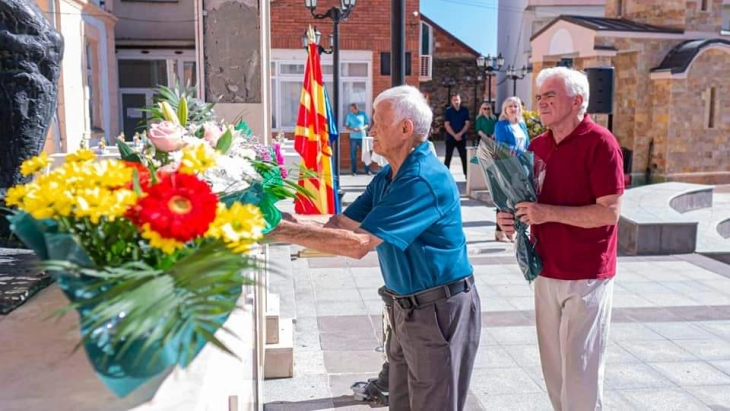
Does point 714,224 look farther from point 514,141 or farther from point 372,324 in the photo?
point 372,324

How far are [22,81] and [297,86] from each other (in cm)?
1717

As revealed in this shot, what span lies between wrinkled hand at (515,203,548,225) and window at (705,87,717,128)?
56.1 feet

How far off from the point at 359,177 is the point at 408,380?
15171 mm

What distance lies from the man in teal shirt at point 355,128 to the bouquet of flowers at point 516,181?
1467cm

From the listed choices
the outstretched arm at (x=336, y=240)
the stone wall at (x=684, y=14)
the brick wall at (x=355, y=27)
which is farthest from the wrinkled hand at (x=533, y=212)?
the stone wall at (x=684, y=14)

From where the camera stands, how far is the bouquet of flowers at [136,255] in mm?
1379

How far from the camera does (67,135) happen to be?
518 inches

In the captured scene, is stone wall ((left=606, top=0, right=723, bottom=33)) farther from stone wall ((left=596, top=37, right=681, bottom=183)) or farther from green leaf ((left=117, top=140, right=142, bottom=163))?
green leaf ((left=117, top=140, right=142, bottom=163))

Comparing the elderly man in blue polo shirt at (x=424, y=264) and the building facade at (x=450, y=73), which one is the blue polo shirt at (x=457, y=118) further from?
the building facade at (x=450, y=73)

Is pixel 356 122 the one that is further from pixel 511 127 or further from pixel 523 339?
pixel 523 339

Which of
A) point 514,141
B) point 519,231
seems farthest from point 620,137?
point 519,231

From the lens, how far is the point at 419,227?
103 inches

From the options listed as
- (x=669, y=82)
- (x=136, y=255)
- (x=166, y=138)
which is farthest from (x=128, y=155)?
(x=669, y=82)

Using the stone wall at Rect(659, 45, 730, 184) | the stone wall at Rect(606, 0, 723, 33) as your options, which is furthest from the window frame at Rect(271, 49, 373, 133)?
the stone wall at Rect(659, 45, 730, 184)
